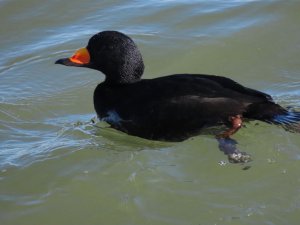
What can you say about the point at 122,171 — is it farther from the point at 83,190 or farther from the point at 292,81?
the point at 292,81

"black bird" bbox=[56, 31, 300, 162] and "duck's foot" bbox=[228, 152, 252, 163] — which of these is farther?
"black bird" bbox=[56, 31, 300, 162]

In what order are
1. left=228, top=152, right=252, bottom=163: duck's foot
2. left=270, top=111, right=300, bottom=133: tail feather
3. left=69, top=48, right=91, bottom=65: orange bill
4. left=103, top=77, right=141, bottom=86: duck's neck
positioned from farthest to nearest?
left=69, top=48, right=91, bottom=65: orange bill
left=103, top=77, right=141, bottom=86: duck's neck
left=270, top=111, right=300, bottom=133: tail feather
left=228, top=152, right=252, bottom=163: duck's foot

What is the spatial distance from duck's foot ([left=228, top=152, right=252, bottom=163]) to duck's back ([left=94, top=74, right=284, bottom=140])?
31 centimetres

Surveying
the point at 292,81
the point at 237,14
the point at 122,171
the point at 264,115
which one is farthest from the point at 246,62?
the point at 122,171

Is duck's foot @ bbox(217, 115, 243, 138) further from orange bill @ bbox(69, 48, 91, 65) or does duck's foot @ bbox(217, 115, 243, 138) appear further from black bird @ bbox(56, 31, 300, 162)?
orange bill @ bbox(69, 48, 91, 65)

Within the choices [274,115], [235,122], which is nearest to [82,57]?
[235,122]

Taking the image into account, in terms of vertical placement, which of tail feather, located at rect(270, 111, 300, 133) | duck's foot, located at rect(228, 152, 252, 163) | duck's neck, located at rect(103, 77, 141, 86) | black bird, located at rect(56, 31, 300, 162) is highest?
duck's neck, located at rect(103, 77, 141, 86)

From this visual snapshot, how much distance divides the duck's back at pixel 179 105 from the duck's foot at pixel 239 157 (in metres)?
0.31

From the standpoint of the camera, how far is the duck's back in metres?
5.50

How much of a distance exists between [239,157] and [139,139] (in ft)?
3.21

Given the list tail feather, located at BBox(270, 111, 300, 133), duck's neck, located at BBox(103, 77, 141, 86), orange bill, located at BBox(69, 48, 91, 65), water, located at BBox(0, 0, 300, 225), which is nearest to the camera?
water, located at BBox(0, 0, 300, 225)

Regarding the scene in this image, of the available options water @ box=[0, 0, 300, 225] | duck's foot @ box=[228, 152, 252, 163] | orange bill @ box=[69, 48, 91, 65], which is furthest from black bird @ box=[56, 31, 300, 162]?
orange bill @ box=[69, 48, 91, 65]

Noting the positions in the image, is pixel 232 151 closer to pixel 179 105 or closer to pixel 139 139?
pixel 179 105

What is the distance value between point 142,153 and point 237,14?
3835mm
